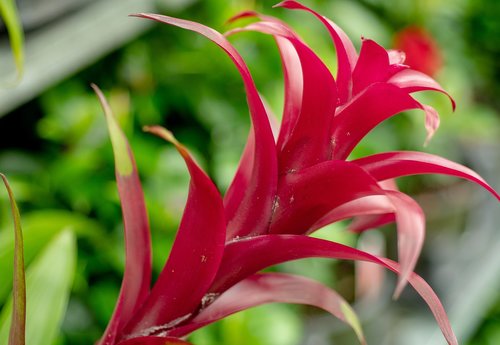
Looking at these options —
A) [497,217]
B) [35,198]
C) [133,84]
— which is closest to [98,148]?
[35,198]

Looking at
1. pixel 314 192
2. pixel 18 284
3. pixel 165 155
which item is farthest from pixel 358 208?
pixel 165 155

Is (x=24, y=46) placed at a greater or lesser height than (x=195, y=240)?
lesser

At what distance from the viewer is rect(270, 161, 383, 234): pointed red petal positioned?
32 cm

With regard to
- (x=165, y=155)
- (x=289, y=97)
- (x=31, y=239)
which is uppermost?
(x=289, y=97)

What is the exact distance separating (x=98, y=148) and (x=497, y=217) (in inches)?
49.6

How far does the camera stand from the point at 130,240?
0.38 metres

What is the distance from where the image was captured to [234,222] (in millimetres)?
369

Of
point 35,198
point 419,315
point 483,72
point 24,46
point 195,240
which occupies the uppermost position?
point 195,240

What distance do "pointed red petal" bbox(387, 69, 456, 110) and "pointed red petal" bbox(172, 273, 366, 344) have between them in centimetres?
13

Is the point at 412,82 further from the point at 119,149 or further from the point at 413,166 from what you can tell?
the point at 119,149

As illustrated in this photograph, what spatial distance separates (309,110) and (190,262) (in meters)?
0.10

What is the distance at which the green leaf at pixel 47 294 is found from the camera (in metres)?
0.48

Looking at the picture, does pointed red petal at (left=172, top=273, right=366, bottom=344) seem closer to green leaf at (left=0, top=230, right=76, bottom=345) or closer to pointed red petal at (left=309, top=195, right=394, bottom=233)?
pointed red petal at (left=309, top=195, right=394, bottom=233)

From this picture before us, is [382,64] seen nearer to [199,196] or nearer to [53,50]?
[199,196]
